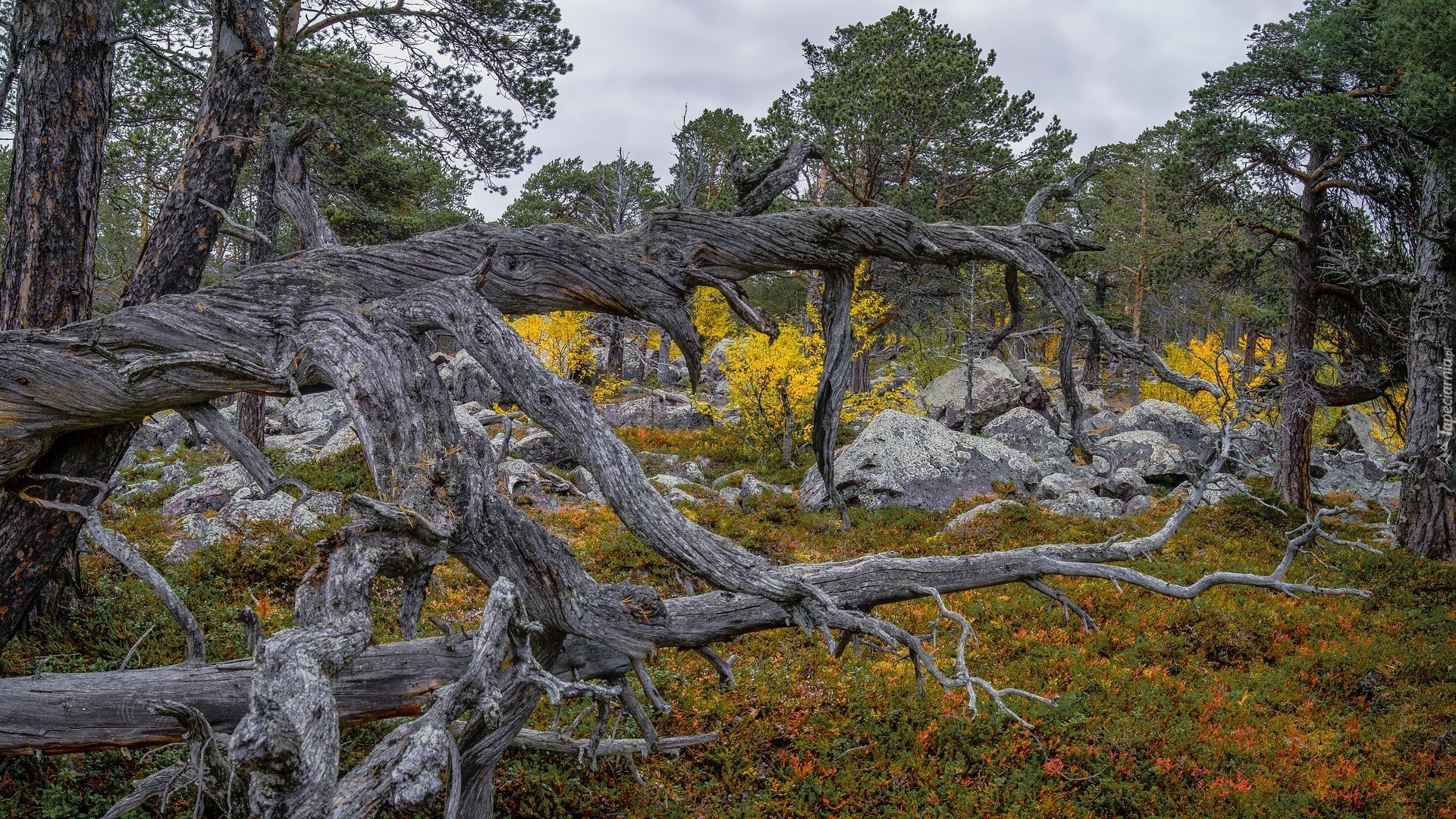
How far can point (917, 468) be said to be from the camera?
1528 centimetres

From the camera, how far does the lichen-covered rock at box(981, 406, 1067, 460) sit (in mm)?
20109

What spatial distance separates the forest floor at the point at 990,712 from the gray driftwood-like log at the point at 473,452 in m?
1.16

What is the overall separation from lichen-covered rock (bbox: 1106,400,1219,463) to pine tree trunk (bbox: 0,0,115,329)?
22687mm

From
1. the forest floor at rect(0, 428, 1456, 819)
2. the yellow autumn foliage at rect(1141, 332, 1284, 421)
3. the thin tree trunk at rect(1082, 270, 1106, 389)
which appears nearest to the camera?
the forest floor at rect(0, 428, 1456, 819)

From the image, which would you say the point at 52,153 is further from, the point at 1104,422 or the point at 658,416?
the point at 1104,422

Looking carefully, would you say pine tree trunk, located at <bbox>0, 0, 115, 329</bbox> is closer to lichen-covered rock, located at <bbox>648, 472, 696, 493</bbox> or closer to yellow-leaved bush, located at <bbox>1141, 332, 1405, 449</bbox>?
lichen-covered rock, located at <bbox>648, 472, 696, 493</bbox>

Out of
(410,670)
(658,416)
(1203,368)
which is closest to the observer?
(410,670)

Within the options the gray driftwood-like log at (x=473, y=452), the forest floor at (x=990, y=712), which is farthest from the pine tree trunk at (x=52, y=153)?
the forest floor at (x=990, y=712)

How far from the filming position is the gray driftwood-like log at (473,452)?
3.06m

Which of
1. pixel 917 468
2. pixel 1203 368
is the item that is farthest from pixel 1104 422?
pixel 917 468

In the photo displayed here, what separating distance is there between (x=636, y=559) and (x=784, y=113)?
51.8ft

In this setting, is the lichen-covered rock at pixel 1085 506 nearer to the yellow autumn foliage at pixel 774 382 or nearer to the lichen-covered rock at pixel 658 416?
the yellow autumn foliage at pixel 774 382

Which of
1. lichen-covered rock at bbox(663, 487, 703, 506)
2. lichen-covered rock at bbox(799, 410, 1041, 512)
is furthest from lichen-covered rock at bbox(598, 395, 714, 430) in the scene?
lichen-covered rock at bbox(663, 487, 703, 506)

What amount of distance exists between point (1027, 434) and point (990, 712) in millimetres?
16148
